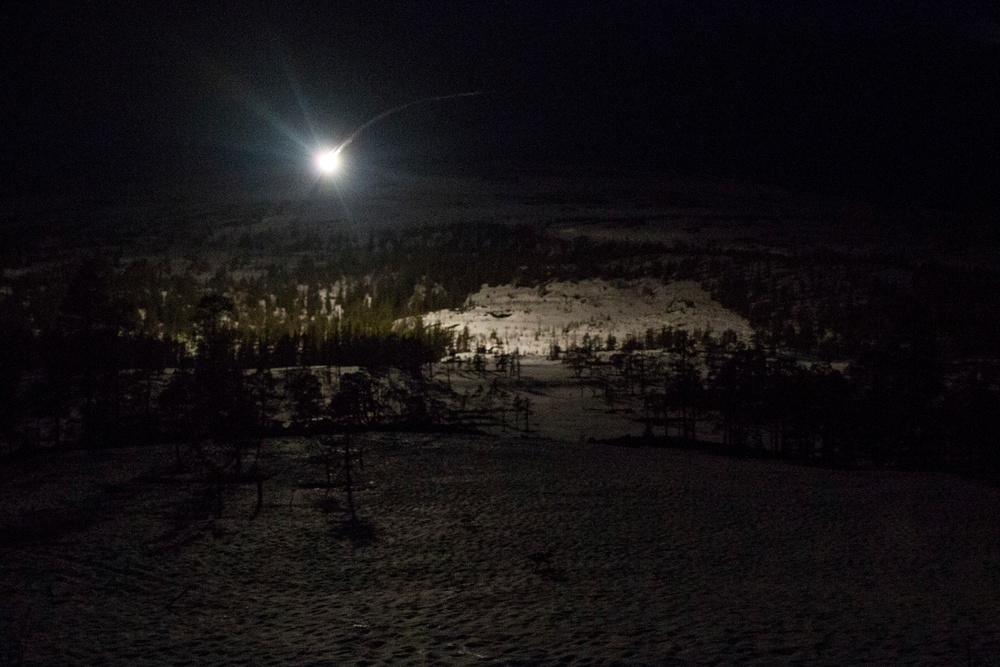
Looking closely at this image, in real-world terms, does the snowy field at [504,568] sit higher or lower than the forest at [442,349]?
lower

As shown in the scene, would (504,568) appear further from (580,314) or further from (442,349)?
Answer: (580,314)

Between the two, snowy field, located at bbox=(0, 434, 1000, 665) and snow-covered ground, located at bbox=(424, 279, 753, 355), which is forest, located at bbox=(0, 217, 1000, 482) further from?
snowy field, located at bbox=(0, 434, 1000, 665)

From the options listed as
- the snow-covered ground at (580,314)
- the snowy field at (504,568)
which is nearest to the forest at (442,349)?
the snow-covered ground at (580,314)

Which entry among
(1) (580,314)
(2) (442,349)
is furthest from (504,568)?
(1) (580,314)

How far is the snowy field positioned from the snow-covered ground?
127 feet

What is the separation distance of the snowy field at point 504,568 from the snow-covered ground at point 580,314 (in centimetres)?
3860

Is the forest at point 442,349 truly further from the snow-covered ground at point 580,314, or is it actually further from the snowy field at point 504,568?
the snowy field at point 504,568

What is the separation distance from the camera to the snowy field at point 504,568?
13102 millimetres

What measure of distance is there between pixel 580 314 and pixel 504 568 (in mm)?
62449

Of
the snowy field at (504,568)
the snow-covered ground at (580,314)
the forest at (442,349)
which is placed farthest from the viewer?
the snow-covered ground at (580,314)

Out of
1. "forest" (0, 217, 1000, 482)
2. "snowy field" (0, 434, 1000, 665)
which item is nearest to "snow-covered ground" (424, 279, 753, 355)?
"forest" (0, 217, 1000, 482)

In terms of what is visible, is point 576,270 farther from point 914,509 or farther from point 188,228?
point 914,509

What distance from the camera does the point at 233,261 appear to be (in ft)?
329

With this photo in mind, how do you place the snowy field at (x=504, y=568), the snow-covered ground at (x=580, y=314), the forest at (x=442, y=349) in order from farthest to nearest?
the snow-covered ground at (x=580, y=314) < the forest at (x=442, y=349) < the snowy field at (x=504, y=568)
